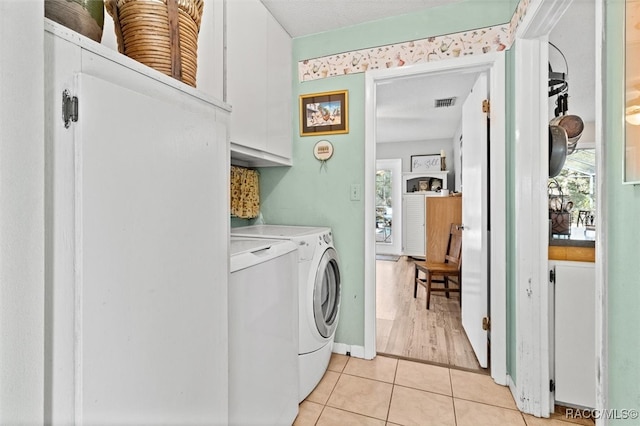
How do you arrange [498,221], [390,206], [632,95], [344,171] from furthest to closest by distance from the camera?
1. [390,206]
2. [344,171]
3. [498,221]
4. [632,95]

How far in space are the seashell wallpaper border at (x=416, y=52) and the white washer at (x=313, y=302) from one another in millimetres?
1221

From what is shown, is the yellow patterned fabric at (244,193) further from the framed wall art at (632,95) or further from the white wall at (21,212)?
the framed wall art at (632,95)

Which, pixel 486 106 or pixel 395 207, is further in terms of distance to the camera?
pixel 395 207

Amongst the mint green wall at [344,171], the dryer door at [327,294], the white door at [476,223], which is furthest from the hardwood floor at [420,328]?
the dryer door at [327,294]

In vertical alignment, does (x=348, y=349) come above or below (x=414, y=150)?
below

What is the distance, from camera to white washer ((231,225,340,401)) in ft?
5.39

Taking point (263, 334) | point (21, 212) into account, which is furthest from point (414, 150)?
point (21, 212)

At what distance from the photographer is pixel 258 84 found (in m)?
1.86

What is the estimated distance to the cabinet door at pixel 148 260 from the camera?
549mm

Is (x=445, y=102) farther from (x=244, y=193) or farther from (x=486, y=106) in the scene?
(x=244, y=193)

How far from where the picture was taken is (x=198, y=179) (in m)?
0.83

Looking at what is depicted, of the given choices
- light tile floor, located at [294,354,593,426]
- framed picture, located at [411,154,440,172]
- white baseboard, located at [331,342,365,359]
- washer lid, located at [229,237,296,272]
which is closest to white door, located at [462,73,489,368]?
light tile floor, located at [294,354,593,426]

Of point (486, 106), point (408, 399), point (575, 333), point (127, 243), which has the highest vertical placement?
point (486, 106)

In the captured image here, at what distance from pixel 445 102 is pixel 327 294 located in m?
3.06
